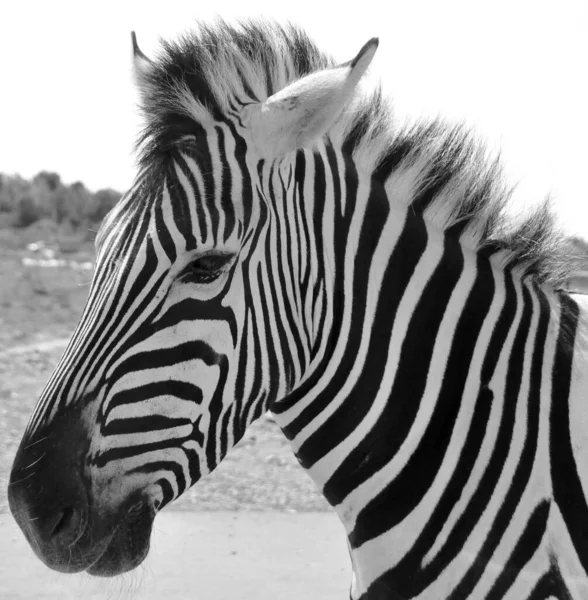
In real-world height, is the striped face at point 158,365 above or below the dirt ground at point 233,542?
above

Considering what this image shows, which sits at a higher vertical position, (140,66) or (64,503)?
(140,66)

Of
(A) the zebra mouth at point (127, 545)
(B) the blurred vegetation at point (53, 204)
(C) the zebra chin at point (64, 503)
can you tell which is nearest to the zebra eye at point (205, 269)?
(C) the zebra chin at point (64, 503)

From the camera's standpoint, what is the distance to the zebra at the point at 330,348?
171 centimetres

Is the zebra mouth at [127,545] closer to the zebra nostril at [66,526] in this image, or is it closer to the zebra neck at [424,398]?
the zebra nostril at [66,526]

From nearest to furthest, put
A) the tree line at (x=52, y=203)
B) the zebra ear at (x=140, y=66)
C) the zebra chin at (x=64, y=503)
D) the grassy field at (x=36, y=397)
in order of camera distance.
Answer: the zebra chin at (x=64, y=503)
the zebra ear at (x=140, y=66)
the grassy field at (x=36, y=397)
the tree line at (x=52, y=203)

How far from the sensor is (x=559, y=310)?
197 cm

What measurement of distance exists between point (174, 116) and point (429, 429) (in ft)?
3.51

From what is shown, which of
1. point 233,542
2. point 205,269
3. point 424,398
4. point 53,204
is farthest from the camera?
point 53,204

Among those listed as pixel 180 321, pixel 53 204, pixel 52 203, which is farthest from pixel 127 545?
pixel 52 203

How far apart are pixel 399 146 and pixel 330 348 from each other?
62 centimetres

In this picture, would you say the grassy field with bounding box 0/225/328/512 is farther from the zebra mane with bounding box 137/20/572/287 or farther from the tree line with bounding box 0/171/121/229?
the tree line with bounding box 0/171/121/229

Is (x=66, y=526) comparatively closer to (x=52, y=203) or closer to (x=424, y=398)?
(x=424, y=398)

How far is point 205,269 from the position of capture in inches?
Result: 69.5

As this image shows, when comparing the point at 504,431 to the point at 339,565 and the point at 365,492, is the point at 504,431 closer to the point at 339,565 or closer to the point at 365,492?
the point at 365,492
